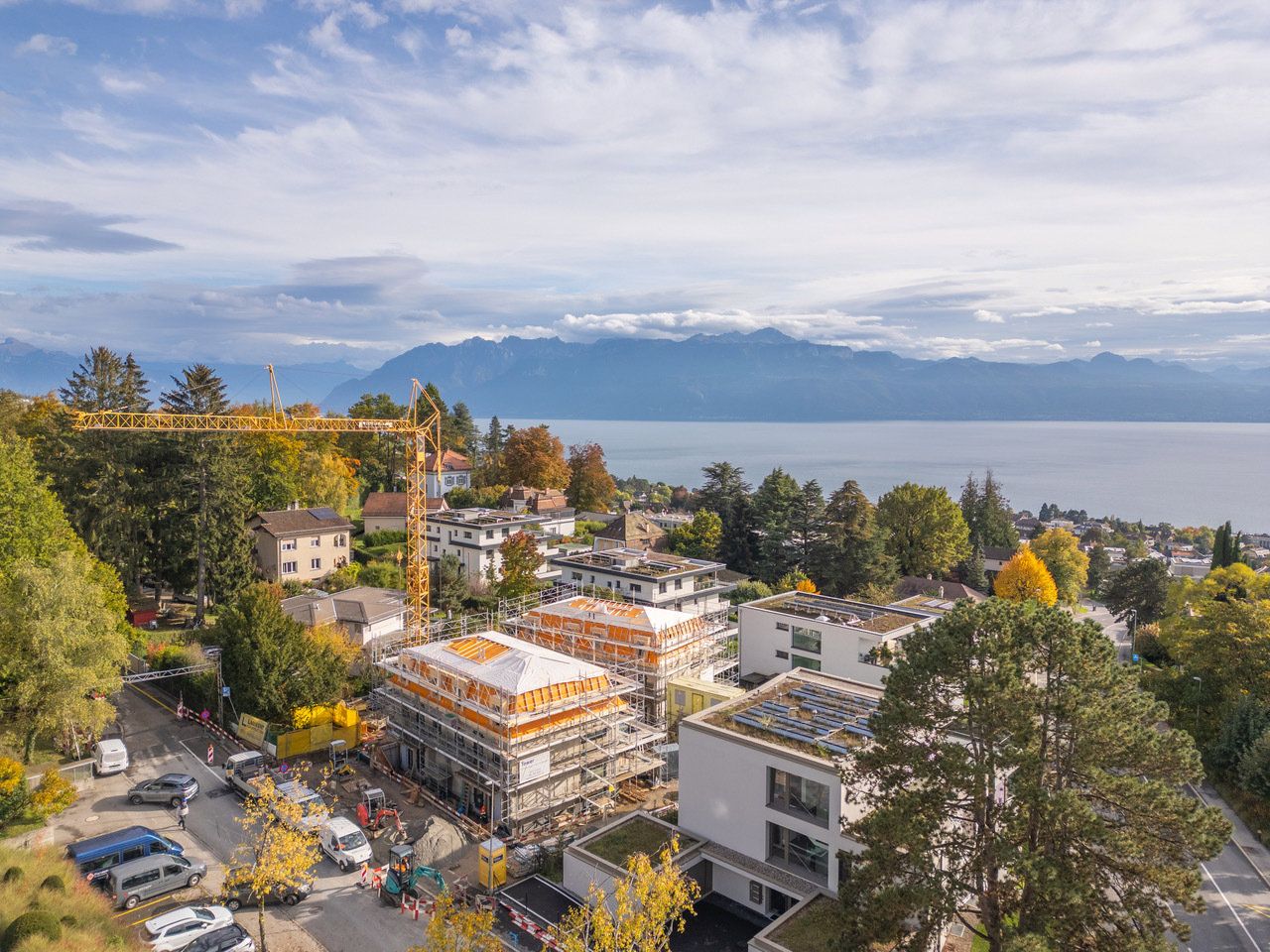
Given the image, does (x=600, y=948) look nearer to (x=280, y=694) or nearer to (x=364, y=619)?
(x=280, y=694)

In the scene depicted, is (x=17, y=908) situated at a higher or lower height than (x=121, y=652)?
lower

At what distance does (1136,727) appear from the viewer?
1223cm

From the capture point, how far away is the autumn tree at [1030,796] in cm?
1175

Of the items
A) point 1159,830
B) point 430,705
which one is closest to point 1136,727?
point 1159,830

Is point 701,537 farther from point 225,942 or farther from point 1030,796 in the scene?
point 1030,796

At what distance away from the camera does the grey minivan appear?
57.5ft

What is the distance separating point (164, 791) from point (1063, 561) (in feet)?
198

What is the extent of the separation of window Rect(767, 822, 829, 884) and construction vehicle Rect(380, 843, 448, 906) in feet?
25.5

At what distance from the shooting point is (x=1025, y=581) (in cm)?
4897

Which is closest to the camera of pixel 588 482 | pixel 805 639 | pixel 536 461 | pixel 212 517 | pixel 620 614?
pixel 620 614

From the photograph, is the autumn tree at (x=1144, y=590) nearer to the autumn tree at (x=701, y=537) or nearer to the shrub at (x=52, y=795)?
the autumn tree at (x=701, y=537)

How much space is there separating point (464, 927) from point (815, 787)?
27.9 ft

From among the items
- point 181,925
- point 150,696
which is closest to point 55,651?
point 150,696

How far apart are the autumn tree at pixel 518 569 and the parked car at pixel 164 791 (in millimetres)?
19824
